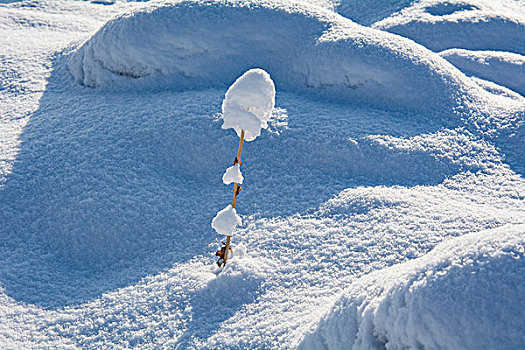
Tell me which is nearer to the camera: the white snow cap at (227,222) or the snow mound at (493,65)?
the white snow cap at (227,222)

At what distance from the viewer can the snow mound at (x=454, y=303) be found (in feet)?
5.58

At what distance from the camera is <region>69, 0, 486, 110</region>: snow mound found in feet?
16.3

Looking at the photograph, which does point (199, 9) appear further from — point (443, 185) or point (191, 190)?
point (443, 185)

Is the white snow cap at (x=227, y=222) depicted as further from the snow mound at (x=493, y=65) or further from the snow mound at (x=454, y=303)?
the snow mound at (x=493, y=65)

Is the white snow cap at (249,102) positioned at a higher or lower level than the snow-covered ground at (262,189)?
higher

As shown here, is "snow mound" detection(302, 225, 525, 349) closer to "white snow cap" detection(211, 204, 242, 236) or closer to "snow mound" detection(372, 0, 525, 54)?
"white snow cap" detection(211, 204, 242, 236)

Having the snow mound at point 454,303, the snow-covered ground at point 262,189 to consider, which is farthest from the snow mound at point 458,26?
the snow mound at point 454,303

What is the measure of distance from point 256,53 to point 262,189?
205 cm

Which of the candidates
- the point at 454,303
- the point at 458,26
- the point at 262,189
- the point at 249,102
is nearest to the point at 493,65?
the point at 458,26

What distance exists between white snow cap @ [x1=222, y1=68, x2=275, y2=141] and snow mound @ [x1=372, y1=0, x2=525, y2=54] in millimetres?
5447

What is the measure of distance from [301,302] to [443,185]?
5.97 feet

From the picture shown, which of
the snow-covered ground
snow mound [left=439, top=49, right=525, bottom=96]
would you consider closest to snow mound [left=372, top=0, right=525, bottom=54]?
snow mound [left=439, top=49, right=525, bottom=96]

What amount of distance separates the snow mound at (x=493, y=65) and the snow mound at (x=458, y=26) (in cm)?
69

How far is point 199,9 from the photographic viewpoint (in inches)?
213
